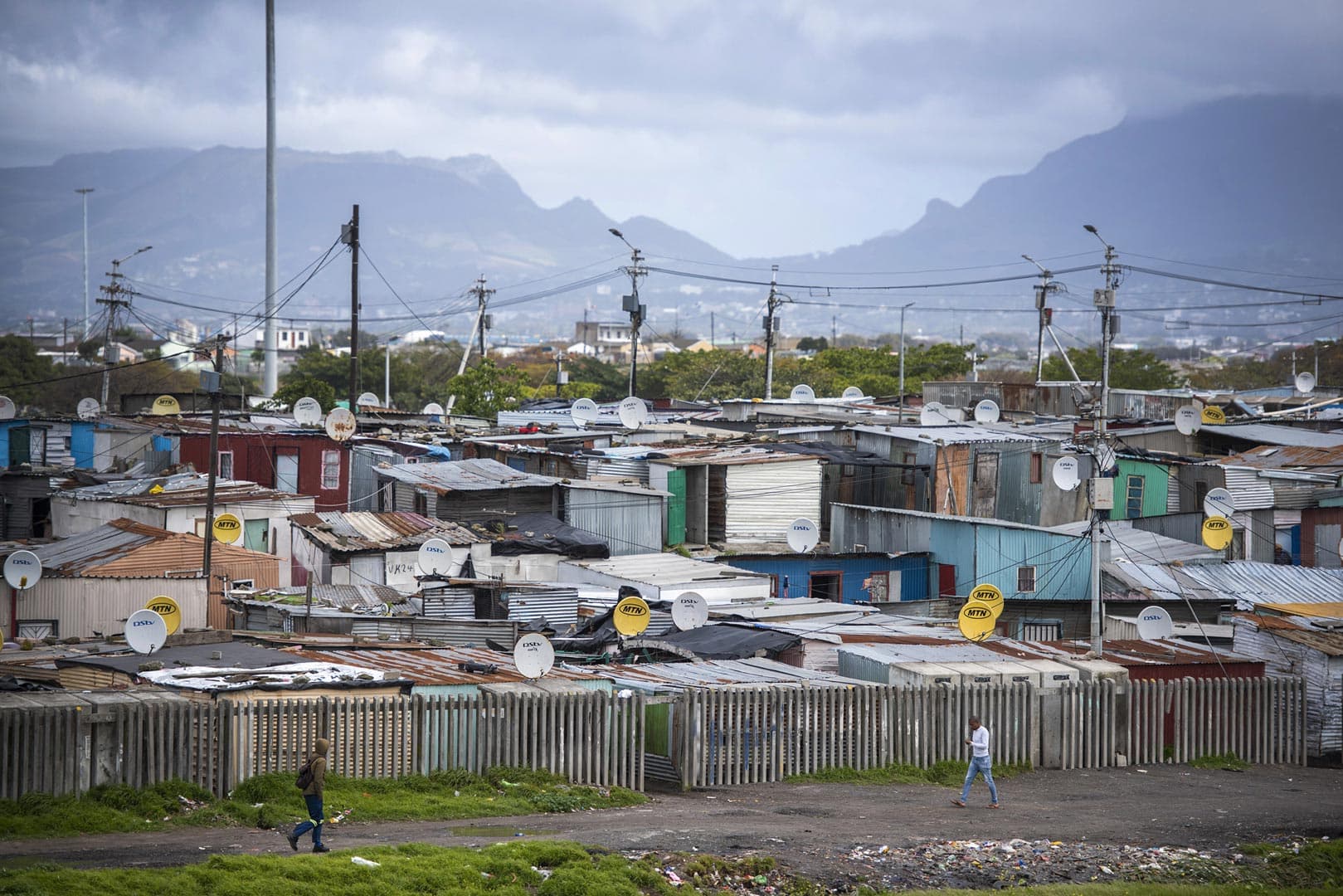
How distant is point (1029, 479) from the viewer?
42.8 meters

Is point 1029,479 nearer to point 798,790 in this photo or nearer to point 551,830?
point 798,790

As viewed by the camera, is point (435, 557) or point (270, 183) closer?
point (435, 557)

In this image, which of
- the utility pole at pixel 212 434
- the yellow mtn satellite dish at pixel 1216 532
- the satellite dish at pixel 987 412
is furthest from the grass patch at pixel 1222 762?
the satellite dish at pixel 987 412

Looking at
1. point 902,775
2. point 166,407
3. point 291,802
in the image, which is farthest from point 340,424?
point 291,802

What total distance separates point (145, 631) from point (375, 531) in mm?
13091

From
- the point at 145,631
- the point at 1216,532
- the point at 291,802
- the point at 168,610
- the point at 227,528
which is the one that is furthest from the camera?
the point at 1216,532

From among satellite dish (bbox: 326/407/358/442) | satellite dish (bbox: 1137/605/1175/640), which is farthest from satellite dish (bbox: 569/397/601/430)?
satellite dish (bbox: 1137/605/1175/640)

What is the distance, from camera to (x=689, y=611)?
24.9 m

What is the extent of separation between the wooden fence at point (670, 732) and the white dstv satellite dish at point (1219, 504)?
46.3 feet

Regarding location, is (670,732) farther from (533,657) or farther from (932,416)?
(932,416)

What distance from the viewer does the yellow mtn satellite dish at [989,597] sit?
2420 cm

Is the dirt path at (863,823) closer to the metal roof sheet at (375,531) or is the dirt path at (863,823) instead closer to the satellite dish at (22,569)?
the satellite dish at (22,569)

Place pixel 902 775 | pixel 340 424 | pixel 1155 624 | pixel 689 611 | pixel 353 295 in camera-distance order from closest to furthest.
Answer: pixel 902 775
pixel 689 611
pixel 1155 624
pixel 340 424
pixel 353 295

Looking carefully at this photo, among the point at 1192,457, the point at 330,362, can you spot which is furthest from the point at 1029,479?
the point at 330,362
